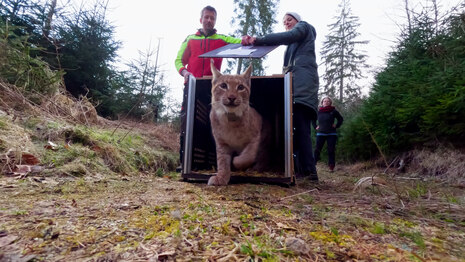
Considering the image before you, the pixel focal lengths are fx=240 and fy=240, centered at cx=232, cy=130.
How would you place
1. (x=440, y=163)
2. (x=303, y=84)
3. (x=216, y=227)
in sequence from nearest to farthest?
1. (x=216, y=227)
2. (x=303, y=84)
3. (x=440, y=163)

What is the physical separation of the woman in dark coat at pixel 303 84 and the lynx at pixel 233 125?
656mm

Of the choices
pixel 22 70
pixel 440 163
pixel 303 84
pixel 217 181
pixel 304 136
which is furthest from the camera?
pixel 440 163

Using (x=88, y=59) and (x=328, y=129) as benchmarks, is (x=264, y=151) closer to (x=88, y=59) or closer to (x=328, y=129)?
(x=328, y=129)

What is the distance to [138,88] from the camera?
8.97m

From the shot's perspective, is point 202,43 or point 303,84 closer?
point 303,84

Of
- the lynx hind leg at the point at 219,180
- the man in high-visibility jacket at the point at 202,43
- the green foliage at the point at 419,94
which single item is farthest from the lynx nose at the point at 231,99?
the green foliage at the point at 419,94

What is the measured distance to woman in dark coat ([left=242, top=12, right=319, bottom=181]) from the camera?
334 cm

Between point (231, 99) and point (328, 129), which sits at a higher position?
point (328, 129)

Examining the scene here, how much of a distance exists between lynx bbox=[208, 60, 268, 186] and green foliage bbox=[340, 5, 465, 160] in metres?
2.17

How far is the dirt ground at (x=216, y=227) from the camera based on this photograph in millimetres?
961

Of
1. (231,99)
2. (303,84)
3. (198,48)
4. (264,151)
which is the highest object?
(198,48)

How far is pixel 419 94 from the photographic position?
5219mm

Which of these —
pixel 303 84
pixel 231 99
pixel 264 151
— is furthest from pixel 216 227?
pixel 303 84

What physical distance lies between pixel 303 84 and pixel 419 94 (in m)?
3.57
